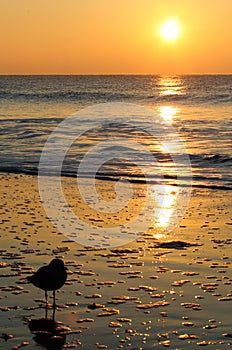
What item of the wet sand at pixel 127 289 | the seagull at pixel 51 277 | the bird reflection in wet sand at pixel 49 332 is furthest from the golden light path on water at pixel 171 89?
the bird reflection in wet sand at pixel 49 332

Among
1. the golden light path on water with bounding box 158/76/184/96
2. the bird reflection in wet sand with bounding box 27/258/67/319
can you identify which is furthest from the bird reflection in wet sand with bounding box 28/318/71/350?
the golden light path on water with bounding box 158/76/184/96

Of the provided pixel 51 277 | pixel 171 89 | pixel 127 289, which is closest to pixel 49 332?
pixel 51 277

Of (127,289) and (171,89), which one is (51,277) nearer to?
(127,289)

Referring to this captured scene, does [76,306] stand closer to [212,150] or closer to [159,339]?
[159,339]

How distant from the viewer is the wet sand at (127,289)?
7270 millimetres

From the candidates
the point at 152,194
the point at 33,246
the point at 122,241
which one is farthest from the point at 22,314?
the point at 152,194

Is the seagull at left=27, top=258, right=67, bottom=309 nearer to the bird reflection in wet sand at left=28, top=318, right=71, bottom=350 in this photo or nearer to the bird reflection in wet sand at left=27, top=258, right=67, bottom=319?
the bird reflection in wet sand at left=27, top=258, right=67, bottom=319

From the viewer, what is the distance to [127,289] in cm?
880

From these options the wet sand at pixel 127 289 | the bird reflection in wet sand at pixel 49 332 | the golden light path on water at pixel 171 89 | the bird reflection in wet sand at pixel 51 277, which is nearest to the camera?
the bird reflection in wet sand at pixel 49 332

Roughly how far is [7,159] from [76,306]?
60.3 feet

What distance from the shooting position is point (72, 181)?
1972 cm

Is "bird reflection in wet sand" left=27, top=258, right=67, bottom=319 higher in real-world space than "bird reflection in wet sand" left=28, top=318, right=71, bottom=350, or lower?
higher

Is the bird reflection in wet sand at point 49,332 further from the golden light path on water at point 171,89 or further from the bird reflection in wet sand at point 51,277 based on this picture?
the golden light path on water at point 171,89

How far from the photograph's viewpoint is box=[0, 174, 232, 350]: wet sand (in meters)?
7.27
